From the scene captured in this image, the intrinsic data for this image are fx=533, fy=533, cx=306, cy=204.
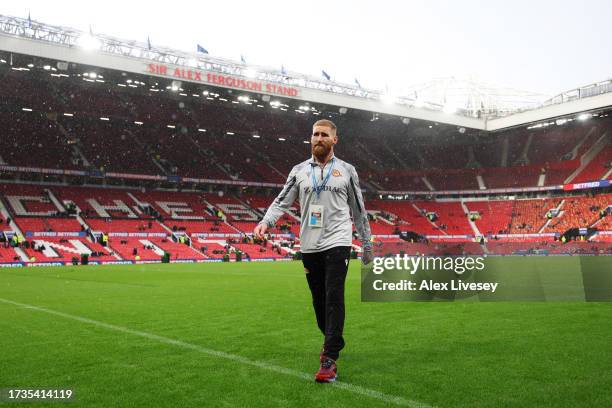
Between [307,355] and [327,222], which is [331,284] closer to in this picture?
[327,222]

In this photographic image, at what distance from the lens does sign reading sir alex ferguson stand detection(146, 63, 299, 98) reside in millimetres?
35812

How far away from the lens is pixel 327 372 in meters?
4.39

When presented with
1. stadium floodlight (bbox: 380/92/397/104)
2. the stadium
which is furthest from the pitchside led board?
stadium floodlight (bbox: 380/92/397/104)

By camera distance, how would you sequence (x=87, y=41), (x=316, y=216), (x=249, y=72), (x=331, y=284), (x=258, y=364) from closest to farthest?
(x=331, y=284), (x=316, y=216), (x=258, y=364), (x=87, y=41), (x=249, y=72)

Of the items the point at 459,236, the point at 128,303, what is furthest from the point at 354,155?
the point at 128,303

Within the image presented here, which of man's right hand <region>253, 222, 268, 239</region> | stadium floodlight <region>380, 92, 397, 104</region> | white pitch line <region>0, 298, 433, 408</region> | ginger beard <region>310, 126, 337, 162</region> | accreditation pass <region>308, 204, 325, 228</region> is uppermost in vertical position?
stadium floodlight <region>380, 92, 397, 104</region>

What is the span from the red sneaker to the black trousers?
6 cm

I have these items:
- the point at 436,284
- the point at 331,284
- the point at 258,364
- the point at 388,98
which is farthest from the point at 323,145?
the point at 388,98

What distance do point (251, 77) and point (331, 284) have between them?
35797 mm

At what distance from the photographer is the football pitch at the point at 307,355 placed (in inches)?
158

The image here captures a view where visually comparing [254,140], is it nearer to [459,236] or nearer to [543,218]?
[459,236]

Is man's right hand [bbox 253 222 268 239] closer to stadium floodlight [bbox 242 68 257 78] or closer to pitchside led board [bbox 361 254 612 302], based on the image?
pitchside led board [bbox 361 254 612 302]

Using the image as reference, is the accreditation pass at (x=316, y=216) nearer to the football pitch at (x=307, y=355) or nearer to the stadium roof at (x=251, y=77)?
the football pitch at (x=307, y=355)

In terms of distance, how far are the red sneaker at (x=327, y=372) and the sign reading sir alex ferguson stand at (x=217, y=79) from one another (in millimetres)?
34092
